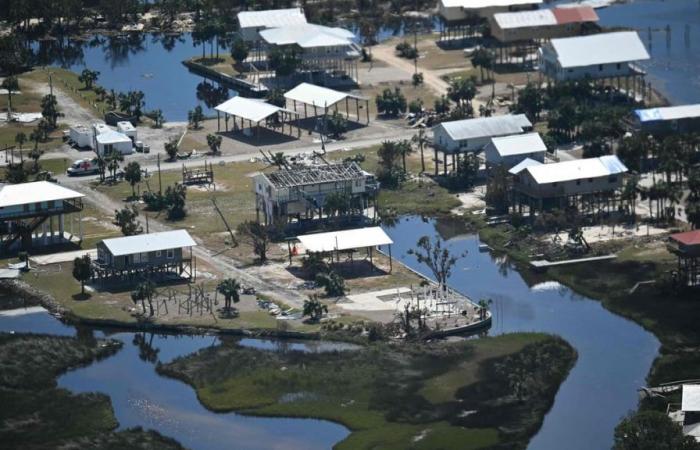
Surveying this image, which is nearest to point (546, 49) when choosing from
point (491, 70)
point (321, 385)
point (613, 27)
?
point (491, 70)

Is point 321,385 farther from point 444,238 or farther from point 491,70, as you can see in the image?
point 491,70

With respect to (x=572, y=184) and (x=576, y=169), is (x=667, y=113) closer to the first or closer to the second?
(x=576, y=169)

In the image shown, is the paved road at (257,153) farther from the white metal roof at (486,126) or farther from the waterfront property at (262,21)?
the waterfront property at (262,21)

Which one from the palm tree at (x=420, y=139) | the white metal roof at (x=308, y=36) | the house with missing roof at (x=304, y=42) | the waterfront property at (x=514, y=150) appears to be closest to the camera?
the waterfront property at (x=514, y=150)

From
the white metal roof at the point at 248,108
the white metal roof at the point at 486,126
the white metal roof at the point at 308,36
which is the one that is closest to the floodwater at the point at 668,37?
the white metal roof at the point at 486,126

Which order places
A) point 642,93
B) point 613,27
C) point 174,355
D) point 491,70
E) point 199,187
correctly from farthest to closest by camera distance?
point 613,27 → point 491,70 → point 642,93 → point 199,187 → point 174,355

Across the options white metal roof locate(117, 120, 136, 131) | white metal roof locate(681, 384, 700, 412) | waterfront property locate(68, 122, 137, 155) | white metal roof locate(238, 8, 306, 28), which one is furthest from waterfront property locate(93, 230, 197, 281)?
white metal roof locate(238, 8, 306, 28)
